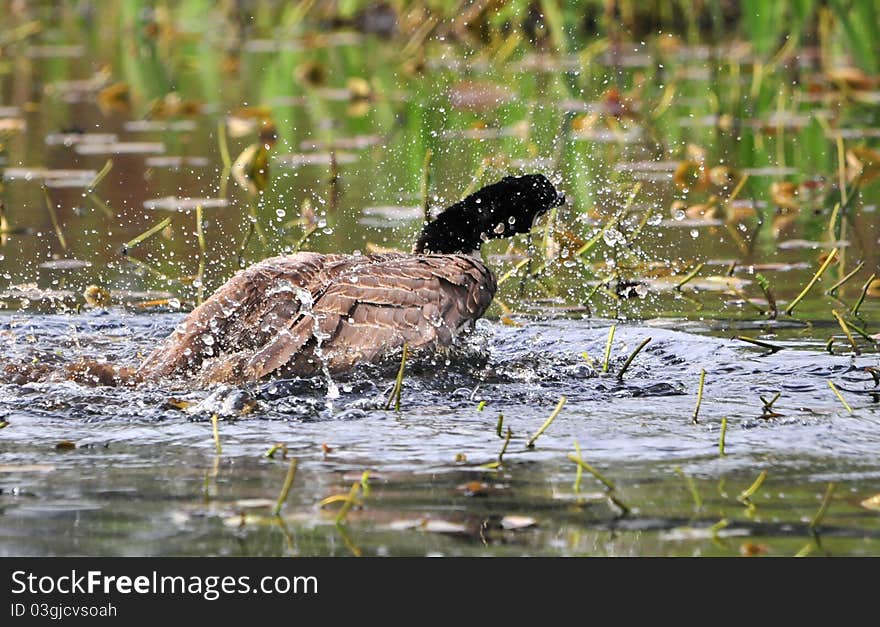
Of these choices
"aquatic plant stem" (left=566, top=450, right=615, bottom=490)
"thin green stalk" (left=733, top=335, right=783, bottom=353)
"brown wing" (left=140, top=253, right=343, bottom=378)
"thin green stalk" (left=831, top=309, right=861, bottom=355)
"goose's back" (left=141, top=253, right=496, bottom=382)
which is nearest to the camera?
"aquatic plant stem" (left=566, top=450, right=615, bottom=490)

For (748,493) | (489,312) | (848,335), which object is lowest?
(489,312)

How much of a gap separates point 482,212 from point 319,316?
1730 mm

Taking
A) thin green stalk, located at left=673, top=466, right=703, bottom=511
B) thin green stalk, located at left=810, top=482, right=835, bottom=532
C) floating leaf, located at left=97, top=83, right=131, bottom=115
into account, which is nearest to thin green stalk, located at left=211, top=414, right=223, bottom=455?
thin green stalk, located at left=673, top=466, right=703, bottom=511

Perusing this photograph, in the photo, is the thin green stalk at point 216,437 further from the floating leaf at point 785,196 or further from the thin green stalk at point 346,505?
the floating leaf at point 785,196

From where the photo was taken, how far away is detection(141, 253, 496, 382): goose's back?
760 centimetres

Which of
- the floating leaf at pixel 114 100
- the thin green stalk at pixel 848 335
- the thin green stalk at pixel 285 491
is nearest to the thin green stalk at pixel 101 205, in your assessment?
the floating leaf at pixel 114 100

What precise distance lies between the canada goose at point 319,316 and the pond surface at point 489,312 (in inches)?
6.0

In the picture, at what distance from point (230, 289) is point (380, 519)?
276 cm

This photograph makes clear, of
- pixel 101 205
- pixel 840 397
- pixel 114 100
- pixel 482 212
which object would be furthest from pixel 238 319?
pixel 114 100

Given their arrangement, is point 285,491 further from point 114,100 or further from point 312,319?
point 114,100

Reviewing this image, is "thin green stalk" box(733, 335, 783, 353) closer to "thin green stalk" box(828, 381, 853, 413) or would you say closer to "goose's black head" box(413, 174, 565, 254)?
"thin green stalk" box(828, 381, 853, 413)

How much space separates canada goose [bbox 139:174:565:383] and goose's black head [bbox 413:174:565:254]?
66 centimetres

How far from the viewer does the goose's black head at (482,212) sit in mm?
9062

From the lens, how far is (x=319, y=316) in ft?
25.2
